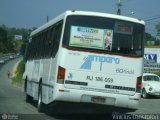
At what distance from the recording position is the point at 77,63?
541 inches

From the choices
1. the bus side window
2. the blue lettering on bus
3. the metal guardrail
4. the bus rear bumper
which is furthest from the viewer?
the metal guardrail

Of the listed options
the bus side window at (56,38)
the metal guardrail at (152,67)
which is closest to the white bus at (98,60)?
the bus side window at (56,38)

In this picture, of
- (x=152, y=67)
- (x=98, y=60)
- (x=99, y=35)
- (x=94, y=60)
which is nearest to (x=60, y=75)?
(x=94, y=60)

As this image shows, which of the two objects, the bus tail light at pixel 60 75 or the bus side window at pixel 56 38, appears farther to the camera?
the bus side window at pixel 56 38

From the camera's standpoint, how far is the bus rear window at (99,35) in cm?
1377

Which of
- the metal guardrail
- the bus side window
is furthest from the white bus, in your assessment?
the metal guardrail

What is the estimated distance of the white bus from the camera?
44.7 feet

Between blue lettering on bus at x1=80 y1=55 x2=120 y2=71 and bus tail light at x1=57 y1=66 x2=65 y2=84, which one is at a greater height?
blue lettering on bus at x1=80 y1=55 x2=120 y2=71

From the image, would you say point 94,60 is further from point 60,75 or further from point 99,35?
point 60,75

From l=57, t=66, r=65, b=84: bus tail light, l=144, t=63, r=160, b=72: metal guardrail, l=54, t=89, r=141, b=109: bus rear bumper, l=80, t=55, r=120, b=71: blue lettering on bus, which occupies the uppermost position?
l=144, t=63, r=160, b=72: metal guardrail

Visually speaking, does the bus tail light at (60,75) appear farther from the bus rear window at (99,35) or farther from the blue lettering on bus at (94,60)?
the bus rear window at (99,35)

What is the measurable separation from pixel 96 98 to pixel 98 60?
42.9 inches

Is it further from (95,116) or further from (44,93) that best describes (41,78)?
(95,116)

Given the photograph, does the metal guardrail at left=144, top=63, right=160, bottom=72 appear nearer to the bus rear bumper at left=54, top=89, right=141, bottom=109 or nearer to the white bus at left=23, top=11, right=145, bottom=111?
the white bus at left=23, top=11, right=145, bottom=111
